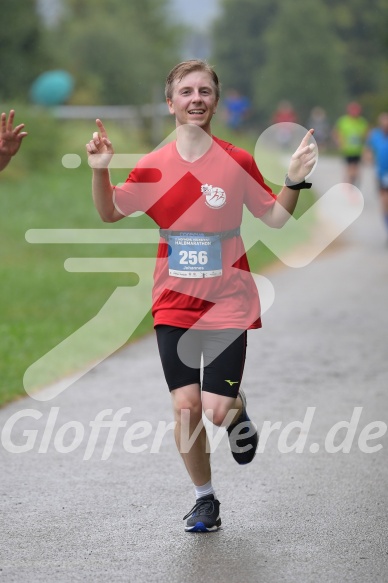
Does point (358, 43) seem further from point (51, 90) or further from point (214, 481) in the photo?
point (214, 481)

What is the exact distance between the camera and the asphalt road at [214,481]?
5.26 metres

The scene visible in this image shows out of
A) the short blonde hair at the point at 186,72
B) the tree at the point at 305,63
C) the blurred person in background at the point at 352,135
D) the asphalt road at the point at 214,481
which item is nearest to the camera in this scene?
the asphalt road at the point at 214,481

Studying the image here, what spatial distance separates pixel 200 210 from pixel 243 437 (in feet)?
3.91

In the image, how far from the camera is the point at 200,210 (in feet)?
18.7

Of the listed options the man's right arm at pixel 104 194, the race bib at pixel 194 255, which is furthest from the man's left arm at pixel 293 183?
the man's right arm at pixel 104 194

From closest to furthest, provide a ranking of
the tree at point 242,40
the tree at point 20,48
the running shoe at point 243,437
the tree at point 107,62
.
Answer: the running shoe at point 243,437, the tree at point 20,48, the tree at point 107,62, the tree at point 242,40

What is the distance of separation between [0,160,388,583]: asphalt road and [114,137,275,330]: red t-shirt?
0.95 m

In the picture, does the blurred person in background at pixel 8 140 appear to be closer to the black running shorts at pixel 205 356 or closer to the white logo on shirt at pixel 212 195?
the white logo on shirt at pixel 212 195

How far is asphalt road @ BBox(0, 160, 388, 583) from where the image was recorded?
526 centimetres

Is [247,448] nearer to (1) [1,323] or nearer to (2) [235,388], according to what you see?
(2) [235,388]

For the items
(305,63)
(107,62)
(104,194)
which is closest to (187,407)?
(104,194)

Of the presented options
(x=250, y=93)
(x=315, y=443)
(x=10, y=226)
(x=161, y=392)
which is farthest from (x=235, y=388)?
(x=250, y=93)

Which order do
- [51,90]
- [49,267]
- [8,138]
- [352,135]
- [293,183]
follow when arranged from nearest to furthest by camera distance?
[293,183] → [8,138] → [49,267] → [352,135] → [51,90]

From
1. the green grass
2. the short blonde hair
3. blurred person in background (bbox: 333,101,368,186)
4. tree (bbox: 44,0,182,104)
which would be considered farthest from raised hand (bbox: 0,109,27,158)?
tree (bbox: 44,0,182,104)
